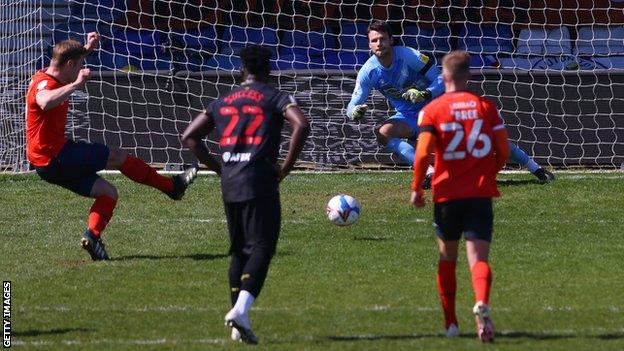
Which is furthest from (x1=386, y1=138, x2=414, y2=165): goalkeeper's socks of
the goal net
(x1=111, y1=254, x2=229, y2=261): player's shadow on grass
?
(x1=111, y1=254, x2=229, y2=261): player's shadow on grass

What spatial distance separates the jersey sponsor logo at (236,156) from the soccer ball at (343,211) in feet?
14.4

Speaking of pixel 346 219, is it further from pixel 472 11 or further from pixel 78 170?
pixel 472 11

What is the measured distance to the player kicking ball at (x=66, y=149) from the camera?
11.3m

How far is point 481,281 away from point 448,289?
0.29 meters

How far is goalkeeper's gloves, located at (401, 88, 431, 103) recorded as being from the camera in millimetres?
14297

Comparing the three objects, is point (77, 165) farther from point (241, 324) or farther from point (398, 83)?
point (398, 83)

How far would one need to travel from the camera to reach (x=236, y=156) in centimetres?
822

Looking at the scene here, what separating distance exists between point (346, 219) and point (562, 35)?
756cm

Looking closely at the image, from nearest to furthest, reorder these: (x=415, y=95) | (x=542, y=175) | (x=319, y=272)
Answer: (x=319, y=272), (x=415, y=95), (x=542, y=175)

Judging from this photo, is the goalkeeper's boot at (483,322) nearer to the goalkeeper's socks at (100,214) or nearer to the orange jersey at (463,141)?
the orange jersey at (463,141)

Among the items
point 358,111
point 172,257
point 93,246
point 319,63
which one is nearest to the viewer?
point 93,246

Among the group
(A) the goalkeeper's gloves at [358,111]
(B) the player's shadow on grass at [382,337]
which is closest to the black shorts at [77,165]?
(A) the goalkeeper's gloves at [358,111]

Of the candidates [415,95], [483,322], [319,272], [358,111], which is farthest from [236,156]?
[415,95]

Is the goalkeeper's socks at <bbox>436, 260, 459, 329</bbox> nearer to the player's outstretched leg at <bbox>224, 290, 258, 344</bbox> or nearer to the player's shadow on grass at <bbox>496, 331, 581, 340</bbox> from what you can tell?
the player's shadow on grass at <bbox>496, 331, 581, 340</bbox>
